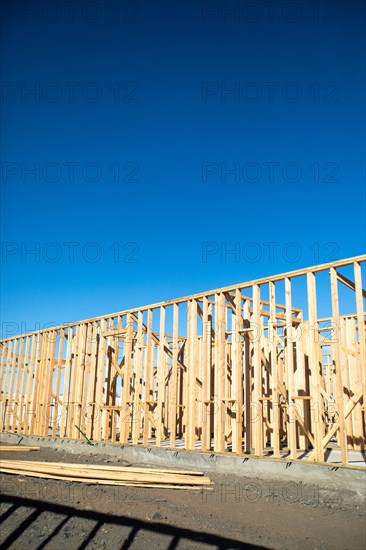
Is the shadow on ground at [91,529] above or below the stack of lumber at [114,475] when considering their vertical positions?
below

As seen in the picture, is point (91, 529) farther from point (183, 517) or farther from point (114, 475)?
point (114, 475)

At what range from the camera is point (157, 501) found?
785cm

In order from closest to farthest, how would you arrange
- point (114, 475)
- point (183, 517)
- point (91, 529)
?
1. point (91, 529)
2. point (183, 517)
3. point (114, 475)

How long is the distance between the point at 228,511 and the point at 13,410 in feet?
43.8

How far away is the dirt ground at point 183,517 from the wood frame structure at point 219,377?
3.56 feet

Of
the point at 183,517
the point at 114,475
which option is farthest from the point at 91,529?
the point at 114,475

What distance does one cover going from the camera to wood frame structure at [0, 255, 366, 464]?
909 centimetres

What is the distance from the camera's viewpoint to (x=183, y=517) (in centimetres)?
703

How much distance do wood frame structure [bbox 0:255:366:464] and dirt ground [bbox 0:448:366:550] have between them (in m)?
1.08

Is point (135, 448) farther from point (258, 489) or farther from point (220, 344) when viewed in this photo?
point (258, 489)

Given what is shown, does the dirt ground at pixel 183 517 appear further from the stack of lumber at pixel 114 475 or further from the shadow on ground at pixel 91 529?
the stack of lumber at pixel 114 475

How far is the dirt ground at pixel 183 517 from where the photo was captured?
6223mm

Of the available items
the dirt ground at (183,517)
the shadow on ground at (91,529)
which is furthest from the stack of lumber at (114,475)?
the shadow on ground at (91,529)

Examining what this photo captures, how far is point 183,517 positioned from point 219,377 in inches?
159
